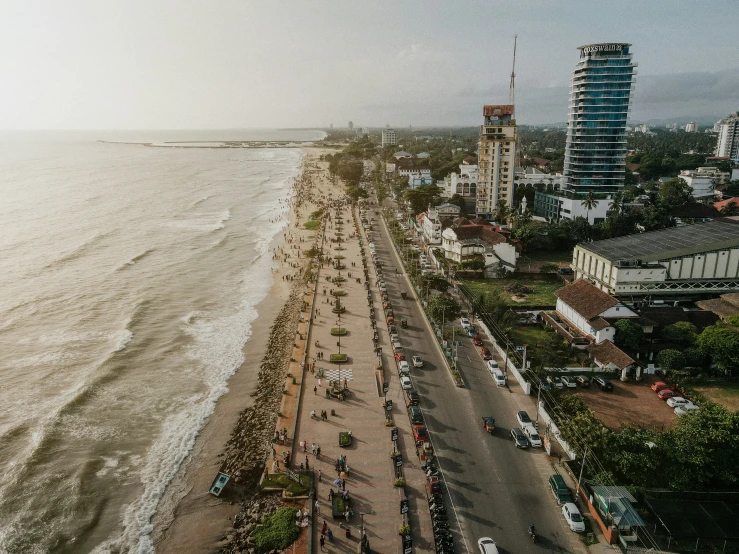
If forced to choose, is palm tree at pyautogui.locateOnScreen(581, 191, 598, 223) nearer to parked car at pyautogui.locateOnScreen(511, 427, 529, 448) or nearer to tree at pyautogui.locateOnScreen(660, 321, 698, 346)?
tree at pyautogui.locateOnScreen(660, 321, 698, 346)

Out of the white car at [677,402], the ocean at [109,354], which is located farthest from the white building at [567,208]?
the white car at [677,402]

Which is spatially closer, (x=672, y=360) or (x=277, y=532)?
(x=277, y=532)

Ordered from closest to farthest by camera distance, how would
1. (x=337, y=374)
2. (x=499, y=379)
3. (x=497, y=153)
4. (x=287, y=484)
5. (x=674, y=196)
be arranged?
1. (x=287, y=484)
2. (x=499, y=379)
3. (x=337, y=374)
4. (x=674, y=196)
5. (x=497, y=153)

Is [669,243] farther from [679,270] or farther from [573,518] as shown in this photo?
[573,518]

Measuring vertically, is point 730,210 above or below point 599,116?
below

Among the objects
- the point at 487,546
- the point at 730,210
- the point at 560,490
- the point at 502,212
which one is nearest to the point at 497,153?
the point at 502,212

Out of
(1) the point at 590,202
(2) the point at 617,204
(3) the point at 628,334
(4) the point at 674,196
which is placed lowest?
(3) the point at 628,334
